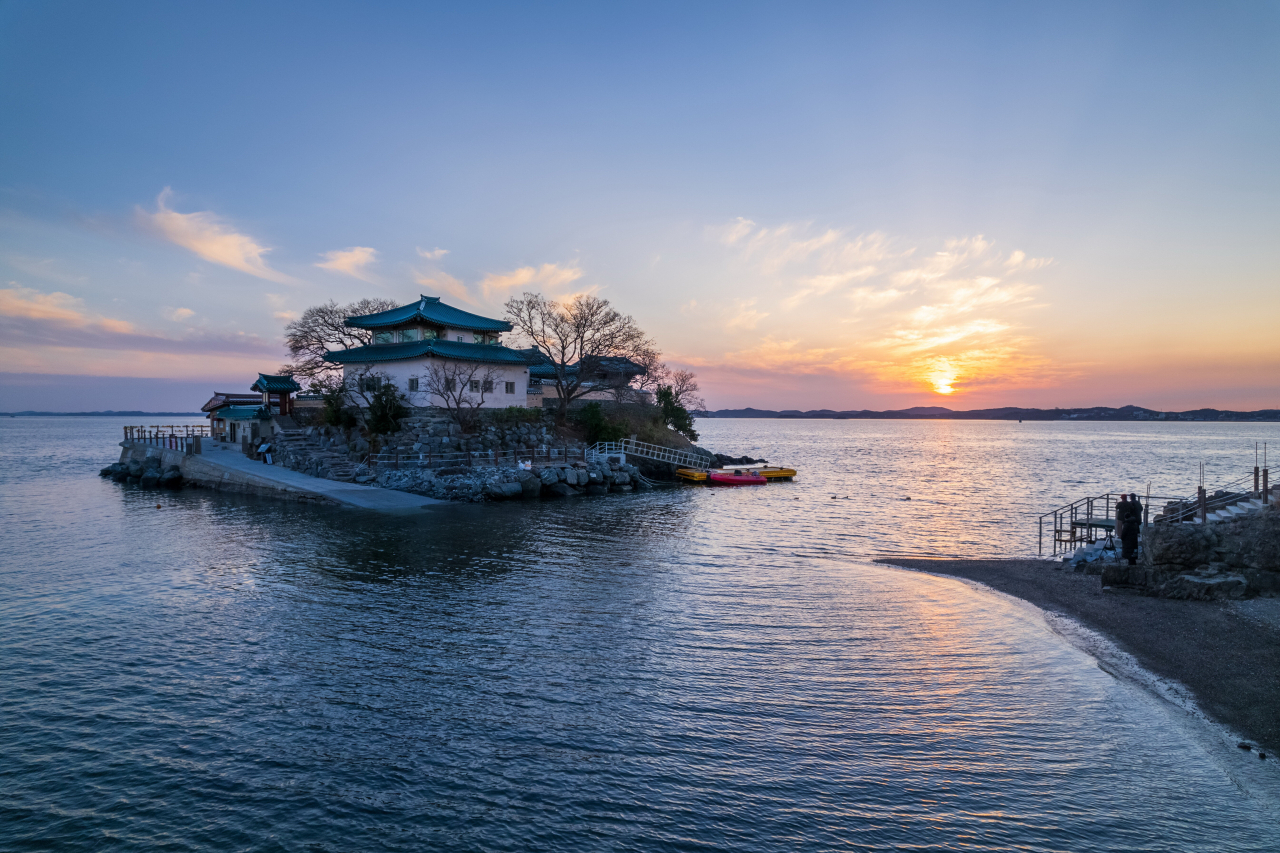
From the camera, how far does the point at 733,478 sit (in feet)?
169

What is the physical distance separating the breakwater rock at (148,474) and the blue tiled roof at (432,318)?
625 inches

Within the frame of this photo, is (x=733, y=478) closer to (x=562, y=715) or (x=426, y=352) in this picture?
(x=426, y=352)

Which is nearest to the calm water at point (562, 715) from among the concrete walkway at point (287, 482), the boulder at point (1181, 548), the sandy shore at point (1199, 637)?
the sandy shore at point (1199, 637)

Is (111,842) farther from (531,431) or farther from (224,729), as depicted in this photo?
(531,431)

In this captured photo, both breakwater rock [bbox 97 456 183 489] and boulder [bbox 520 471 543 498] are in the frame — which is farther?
breakwater rock [bbox 97 456 183 489]

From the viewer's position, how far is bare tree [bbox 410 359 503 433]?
45.6 metres

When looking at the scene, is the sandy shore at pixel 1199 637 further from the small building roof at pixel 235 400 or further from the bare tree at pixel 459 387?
the small building roof at pixel 235 400

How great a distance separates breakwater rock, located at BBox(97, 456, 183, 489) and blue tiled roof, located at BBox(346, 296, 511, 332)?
15.9 m

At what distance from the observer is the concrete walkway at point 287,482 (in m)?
33.3

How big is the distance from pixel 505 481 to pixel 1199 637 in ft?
107

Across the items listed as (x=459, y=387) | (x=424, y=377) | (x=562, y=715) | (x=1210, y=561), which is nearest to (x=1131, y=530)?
(x=1210, y=561)

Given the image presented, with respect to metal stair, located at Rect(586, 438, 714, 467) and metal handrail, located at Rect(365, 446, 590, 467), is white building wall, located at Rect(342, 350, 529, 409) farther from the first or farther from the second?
metal stair, located at Rect(586, 438, 714, 467)

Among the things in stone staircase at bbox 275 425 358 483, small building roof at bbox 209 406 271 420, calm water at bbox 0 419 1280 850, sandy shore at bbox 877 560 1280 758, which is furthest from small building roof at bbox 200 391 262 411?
sandy shore at bbox 877 560 1280 758

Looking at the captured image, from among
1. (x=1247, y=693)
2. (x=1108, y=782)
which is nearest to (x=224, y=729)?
(x=1108, y=782)
